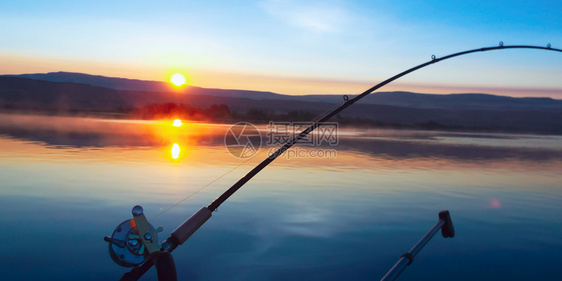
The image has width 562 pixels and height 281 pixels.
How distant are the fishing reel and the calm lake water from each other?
5.52 feet

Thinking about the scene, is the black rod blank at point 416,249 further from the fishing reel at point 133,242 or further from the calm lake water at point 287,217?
the fishing reel at point 133,242

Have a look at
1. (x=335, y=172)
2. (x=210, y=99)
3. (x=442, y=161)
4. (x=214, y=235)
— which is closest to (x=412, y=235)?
(x=214, y=235)

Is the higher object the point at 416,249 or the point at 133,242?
the point at 133,242

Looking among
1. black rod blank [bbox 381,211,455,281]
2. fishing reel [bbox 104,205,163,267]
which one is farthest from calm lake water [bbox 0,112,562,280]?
fishing reel [bbox 104,205,163,267]

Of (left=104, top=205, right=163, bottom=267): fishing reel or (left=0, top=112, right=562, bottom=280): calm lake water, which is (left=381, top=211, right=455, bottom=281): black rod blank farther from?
(left=104, top=205, right=163, bottom=267): fishing reel

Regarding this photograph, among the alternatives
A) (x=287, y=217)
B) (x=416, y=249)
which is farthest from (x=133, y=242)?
(x=287, y=217)

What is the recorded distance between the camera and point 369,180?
13953 millimetres

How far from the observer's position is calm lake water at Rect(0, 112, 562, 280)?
673 cm

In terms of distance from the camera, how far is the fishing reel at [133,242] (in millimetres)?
4551

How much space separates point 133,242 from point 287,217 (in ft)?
16.1

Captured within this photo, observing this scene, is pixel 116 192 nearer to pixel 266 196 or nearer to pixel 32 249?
pixel 266 196

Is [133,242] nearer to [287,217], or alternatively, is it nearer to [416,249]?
[416,249]

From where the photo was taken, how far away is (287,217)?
9.30 m

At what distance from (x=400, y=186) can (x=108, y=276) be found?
856 cm
